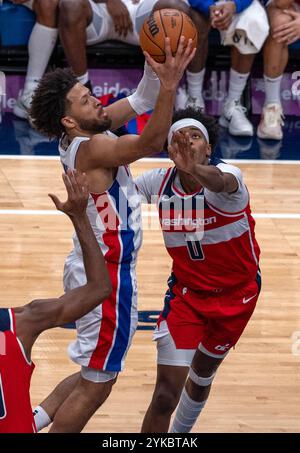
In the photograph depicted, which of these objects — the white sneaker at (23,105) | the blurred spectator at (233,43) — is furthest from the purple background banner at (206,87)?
the blurred spectator at (233,43)

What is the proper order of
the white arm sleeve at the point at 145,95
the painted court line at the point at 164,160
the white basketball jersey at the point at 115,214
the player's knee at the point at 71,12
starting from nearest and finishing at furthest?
the white basketball jersey at the point at 115,214
the white arm sleeve at the point at 145,95
the painted court line at the point at 164,160
the player's knee at the point at 71,12

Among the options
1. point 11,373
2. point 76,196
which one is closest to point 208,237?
point 76,196

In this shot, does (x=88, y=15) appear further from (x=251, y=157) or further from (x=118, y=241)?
(x=118, y=241)

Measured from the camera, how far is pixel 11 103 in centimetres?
1038

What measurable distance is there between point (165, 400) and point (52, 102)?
1.41m

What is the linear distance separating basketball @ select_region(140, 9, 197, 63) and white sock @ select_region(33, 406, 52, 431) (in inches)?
66.5

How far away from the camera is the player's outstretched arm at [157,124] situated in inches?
183

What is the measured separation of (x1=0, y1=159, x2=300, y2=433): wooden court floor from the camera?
18.6 ft

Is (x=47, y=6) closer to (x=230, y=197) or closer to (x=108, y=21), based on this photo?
(x=108, y=21)

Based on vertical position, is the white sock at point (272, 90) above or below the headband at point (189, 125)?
below

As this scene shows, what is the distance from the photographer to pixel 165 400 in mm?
4949

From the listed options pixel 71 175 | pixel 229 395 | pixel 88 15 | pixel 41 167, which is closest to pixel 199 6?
pixel 88 15

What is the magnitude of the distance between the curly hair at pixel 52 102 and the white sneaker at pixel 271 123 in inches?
199

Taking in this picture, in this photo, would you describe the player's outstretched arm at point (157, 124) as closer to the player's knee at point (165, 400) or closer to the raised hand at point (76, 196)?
the raised hand at point (76, 196)
